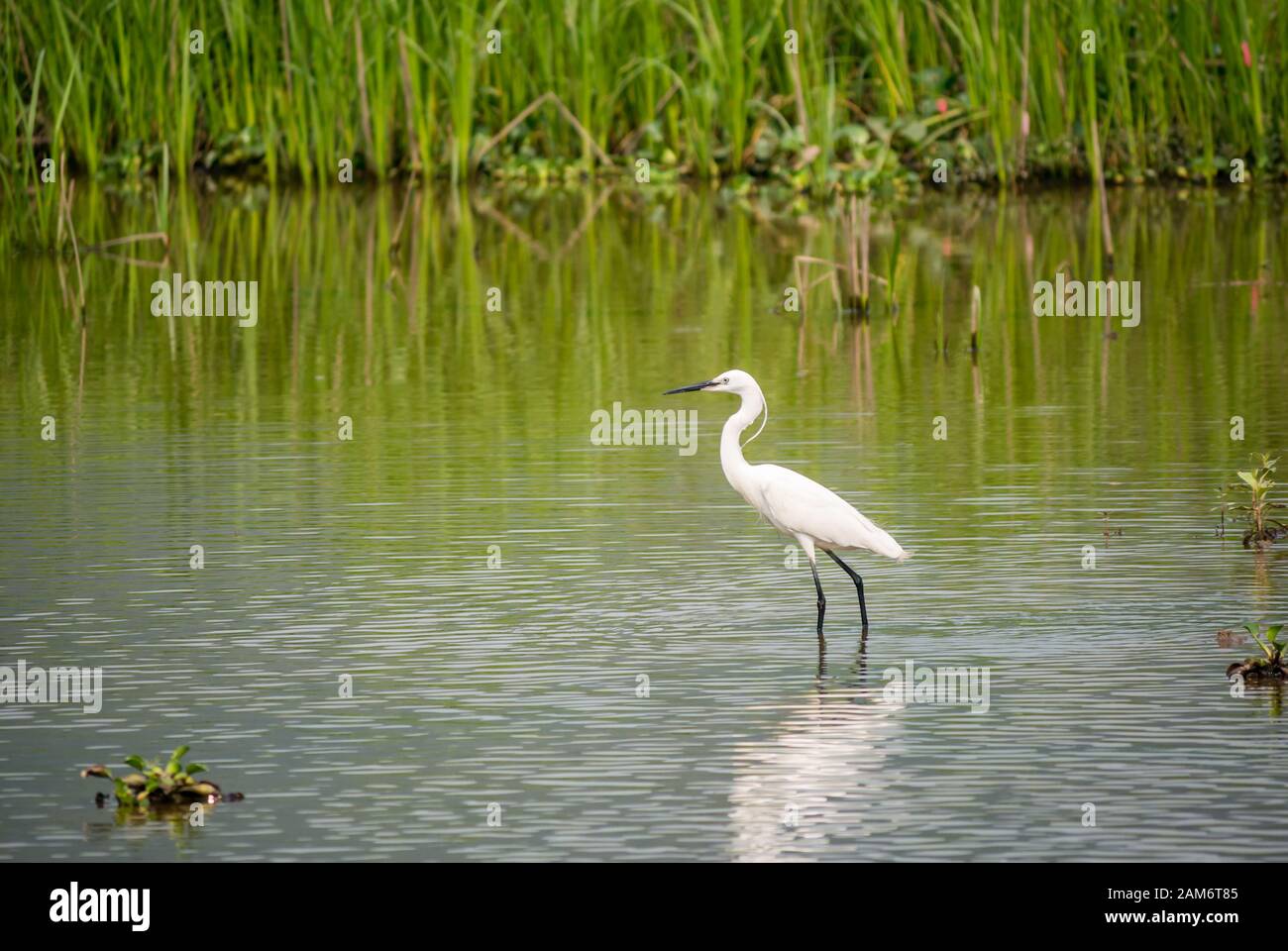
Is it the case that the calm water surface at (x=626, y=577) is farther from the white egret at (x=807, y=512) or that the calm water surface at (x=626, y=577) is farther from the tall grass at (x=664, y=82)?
the tall grass at (x=664, y=82)

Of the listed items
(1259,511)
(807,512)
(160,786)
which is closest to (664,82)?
(1259,511)

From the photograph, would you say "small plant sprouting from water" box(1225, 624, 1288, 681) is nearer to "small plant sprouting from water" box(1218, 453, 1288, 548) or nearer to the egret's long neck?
"small plant sprouting from water" box(1218, 453, 1288, 548)

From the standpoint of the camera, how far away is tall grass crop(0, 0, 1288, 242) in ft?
76.0

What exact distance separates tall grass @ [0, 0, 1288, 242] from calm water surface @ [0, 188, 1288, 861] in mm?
5707

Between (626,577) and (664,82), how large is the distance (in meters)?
17.2

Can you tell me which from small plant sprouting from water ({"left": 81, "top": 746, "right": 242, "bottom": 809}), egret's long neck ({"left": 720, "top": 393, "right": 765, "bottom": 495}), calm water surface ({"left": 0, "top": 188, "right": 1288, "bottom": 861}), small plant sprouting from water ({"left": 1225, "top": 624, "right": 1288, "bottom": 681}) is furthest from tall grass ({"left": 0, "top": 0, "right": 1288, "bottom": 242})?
small plant sprouting from water ({"left": 81, "top": 746, "right": 242, "bottom": 809})

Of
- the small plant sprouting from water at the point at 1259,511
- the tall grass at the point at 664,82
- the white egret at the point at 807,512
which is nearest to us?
the white egret at the point at 807,512

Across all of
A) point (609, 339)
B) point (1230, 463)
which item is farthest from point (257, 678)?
point (609, 339)

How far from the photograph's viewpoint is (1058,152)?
79.0 feet

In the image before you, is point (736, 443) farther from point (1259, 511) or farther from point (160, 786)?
point (160, 786)

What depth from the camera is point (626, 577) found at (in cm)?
906

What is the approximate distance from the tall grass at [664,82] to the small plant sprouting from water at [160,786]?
16932mm

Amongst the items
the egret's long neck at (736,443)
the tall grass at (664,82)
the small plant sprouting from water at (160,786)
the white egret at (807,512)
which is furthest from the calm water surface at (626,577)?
the tall grass at (664,82)

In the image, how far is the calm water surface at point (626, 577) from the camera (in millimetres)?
6352
